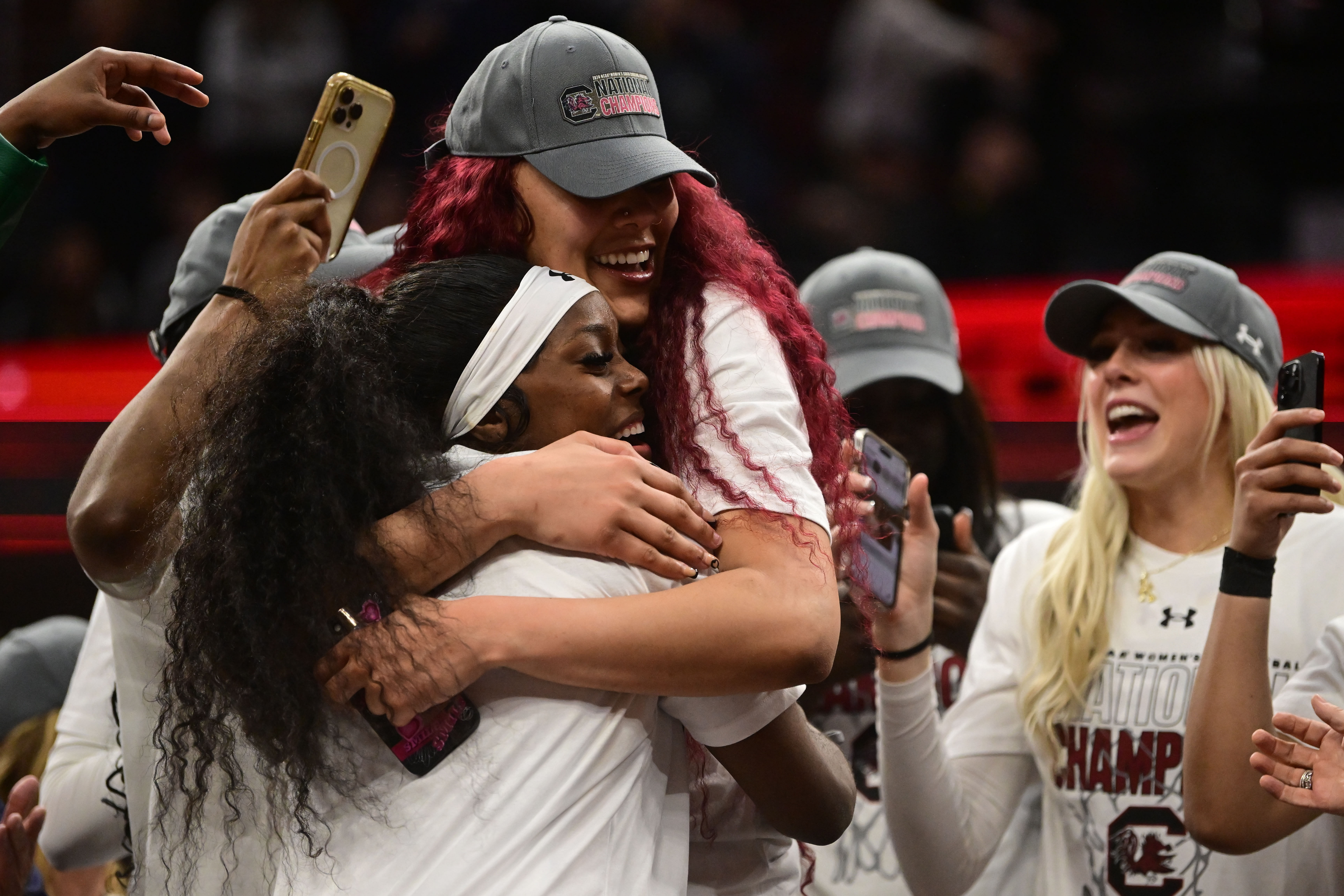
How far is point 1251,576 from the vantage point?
205 cm

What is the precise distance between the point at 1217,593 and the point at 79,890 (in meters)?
2.02

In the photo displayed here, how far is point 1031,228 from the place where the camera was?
213 inches

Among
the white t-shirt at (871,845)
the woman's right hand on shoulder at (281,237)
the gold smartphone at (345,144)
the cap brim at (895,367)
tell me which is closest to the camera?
the woman's right hand on shoulder at (281,237)

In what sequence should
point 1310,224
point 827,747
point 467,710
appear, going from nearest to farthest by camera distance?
point 467,710, point 827,747, point 1310,224

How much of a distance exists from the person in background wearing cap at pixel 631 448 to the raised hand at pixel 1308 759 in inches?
24.8

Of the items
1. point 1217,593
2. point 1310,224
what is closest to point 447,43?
point 1310,224

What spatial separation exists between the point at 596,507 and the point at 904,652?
0.97 meters

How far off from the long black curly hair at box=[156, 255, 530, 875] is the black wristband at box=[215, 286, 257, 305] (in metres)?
0.18

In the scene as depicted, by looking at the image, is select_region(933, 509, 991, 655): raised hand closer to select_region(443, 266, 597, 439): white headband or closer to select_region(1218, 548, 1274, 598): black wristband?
select_region(1218, 548, 1274, 598): black wristband

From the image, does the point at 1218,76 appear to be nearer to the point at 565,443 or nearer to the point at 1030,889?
the point at 1030,889

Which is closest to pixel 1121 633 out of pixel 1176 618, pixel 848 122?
pixel 1176 618

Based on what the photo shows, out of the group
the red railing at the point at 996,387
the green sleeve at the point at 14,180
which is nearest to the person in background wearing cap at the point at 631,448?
the green sleeve at the point at 14,180

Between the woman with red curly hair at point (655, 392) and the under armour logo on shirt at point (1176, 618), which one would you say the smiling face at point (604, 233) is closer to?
the woman with red curly hair at point (655, 392)

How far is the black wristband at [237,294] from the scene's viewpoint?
68.3 inches
